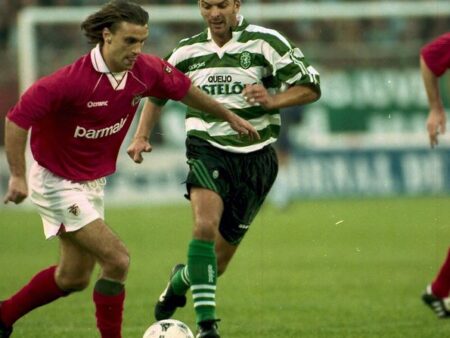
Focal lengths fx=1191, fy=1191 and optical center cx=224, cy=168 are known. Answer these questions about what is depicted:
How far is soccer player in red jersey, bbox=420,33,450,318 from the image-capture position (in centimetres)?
781

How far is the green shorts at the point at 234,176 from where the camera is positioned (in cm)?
724

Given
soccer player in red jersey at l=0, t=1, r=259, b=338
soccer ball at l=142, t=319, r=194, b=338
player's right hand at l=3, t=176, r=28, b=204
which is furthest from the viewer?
soccer ball at l=142, t=319, r=194, b=338

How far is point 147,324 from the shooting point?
827 centimetres

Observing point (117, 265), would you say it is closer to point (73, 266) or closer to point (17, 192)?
point (73, 266)

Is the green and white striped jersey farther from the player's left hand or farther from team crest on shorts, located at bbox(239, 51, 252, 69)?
the player's left hand

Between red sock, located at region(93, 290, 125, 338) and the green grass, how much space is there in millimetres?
1097

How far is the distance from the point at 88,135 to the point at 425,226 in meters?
9.68

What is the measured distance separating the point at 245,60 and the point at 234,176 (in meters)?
0.74

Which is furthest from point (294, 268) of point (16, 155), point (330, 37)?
point (330, 37)

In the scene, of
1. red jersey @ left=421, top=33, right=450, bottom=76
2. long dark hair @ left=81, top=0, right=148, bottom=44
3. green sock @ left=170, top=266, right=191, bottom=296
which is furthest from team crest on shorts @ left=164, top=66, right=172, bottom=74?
red jersey @ left=421, top=33, right=450, bottom=76

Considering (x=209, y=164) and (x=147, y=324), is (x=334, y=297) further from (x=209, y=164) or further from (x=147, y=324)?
(x=209, y=164)

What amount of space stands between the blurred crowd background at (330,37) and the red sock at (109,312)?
12817 mm

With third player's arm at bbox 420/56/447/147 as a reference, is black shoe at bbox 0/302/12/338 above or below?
below

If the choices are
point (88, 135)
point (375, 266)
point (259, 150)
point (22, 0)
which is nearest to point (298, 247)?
point (375, 266)
